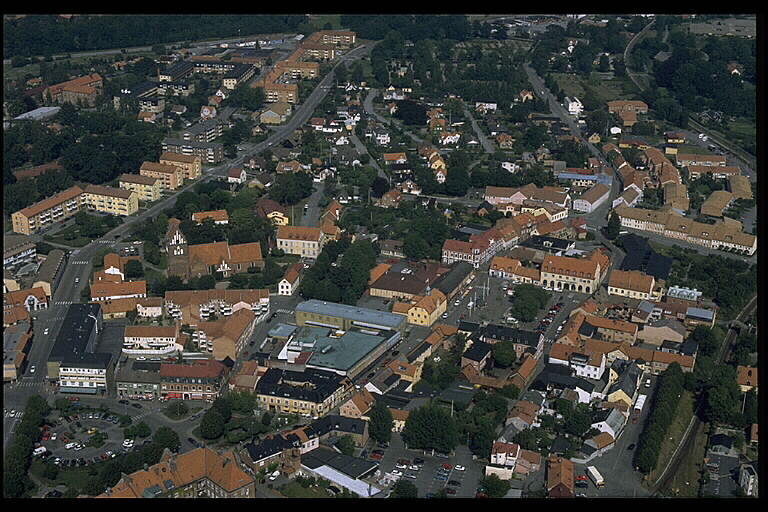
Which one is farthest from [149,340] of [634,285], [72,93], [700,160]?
[72,93]

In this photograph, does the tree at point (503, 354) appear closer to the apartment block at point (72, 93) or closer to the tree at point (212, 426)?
the tree at point (212, 426)

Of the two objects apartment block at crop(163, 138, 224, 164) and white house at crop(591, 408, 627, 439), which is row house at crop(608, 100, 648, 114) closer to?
apartment block at crop(163, 138, 224, 164)

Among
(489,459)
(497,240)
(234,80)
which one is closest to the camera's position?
(489,459)

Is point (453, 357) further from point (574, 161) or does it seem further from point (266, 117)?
point (266, 117)

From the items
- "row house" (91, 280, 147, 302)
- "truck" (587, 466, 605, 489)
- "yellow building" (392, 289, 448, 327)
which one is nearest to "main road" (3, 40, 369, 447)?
"row house" (91, 280, 147, 302)

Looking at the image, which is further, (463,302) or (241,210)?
(241,210)

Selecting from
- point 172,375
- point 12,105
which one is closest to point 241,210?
point 172,375

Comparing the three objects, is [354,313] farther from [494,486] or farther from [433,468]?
[494,486]

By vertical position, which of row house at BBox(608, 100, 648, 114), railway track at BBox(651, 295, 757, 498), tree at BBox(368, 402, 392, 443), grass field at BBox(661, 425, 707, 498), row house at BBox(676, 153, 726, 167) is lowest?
grass field at BBox(661, 425, 707, 498)
